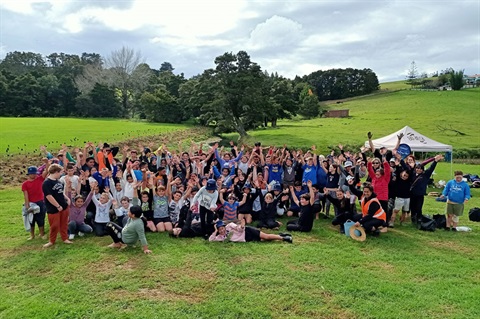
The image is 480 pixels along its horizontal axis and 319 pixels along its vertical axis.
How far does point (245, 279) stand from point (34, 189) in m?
5.54

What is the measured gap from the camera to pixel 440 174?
19.9m

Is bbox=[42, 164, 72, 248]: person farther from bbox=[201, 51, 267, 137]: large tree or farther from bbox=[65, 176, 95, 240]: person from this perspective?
bbox=[201, 51, 267, 137]: large tree

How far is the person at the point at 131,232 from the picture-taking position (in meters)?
7.15

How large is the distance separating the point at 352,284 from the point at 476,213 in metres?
6.84

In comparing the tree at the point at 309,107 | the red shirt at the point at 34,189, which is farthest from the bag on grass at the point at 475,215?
the tree at the point at 309,107

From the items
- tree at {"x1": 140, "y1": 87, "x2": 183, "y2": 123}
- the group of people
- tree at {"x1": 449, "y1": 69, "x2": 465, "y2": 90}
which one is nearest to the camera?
the group of people

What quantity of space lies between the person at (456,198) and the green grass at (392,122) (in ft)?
74.3

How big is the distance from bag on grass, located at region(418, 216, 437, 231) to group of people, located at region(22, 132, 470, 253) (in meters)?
0.18

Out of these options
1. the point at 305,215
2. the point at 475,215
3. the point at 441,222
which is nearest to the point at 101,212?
the point at 305,215

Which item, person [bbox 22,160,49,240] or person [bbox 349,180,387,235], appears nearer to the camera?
person [bbox 22,160,49,240]

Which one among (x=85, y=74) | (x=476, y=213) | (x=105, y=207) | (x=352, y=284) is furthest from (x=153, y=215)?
(x=85, y=74)

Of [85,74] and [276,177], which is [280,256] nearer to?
[276,177]

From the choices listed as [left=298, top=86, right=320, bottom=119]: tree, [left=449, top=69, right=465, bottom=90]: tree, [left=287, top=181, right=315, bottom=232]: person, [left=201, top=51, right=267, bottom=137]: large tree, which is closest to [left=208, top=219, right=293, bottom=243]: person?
[left=287, top=181, right=315, bottom=232]: person

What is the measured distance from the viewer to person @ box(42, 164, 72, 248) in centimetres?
730
